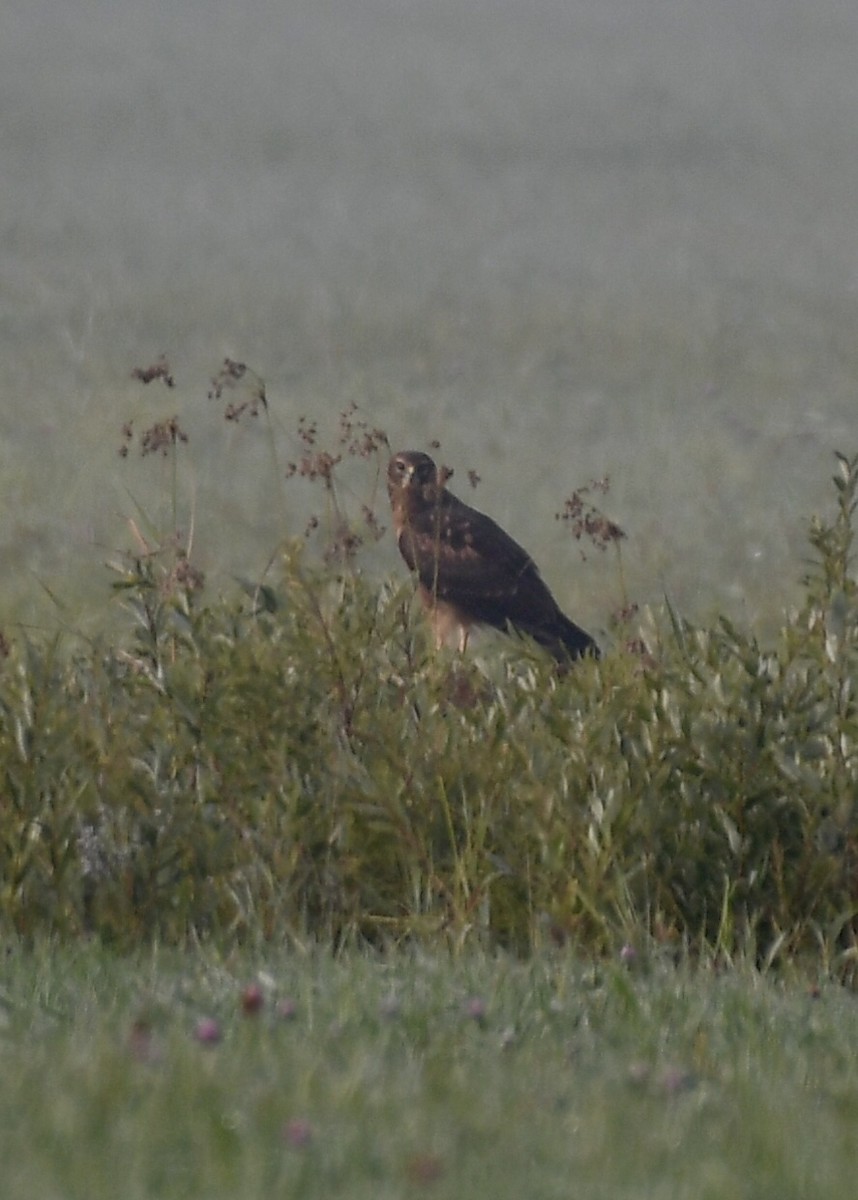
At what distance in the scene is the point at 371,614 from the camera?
6.17 metres

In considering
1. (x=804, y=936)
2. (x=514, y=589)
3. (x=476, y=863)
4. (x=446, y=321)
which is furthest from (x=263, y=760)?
(x=446, y=321)

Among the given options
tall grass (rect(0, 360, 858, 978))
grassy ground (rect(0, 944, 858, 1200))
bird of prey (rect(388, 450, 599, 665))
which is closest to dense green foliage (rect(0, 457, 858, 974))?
tall grass (rect(0, 360, 858, 978))

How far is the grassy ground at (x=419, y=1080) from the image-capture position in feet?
10.9

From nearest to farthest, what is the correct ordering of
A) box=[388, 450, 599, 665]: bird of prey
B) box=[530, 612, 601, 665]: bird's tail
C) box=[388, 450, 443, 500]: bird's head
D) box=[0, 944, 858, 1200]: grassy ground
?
1. box=[0, 944, 858, 1200]: grassy ground
2. box=[530, 612, 601, 665]: bird's tail
3. box=[388, 450, 599, 665]: bird of prey
4. box=[388, 450, 443, 500]: bird's head

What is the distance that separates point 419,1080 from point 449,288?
15577 mm

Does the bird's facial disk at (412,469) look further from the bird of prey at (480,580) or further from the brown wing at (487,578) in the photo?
the brown wing at (487,578)

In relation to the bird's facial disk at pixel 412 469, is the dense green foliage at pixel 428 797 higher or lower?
lower

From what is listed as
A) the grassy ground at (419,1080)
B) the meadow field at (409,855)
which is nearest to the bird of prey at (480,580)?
the meadow field at (409,855)

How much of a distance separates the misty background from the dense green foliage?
0.85 m

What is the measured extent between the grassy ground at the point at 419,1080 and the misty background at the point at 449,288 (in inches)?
82.4

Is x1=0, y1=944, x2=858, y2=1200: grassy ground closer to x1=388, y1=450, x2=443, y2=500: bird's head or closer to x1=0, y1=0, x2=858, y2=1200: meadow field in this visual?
x1=0, y1=0, x2=858, y2=1200: meadow field

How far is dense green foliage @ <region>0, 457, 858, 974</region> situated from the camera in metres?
5.37

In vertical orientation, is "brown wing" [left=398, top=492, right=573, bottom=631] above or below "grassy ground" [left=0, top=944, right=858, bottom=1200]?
above

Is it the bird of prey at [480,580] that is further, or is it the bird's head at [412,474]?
the bird's head at [412,474]
